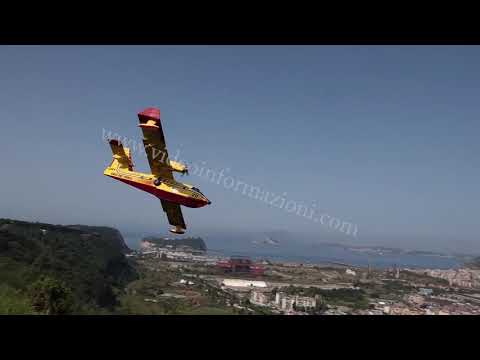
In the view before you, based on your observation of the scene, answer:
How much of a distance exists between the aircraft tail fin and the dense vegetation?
8394 millimetres

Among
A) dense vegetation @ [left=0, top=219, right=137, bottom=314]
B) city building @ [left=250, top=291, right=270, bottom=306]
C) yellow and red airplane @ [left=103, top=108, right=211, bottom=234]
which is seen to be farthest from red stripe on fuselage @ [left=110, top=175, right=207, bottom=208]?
city building @ [left=250, top=291, right=270, bottom=306]

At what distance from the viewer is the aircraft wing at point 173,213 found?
6.09 meters

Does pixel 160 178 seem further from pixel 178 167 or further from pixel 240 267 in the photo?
pixel 240 267

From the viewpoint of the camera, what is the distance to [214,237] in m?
66.9

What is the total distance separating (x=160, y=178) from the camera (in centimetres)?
595

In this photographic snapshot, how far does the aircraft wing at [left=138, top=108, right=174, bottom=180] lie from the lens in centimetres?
528

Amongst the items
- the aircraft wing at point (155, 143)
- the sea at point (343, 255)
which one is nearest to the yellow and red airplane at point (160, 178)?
the aircraft wing at point (155, 143)

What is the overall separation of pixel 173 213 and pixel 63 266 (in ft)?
80.4

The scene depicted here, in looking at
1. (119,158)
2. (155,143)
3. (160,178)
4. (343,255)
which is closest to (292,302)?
(160,178)

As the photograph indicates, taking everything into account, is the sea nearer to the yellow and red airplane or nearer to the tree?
the tree
